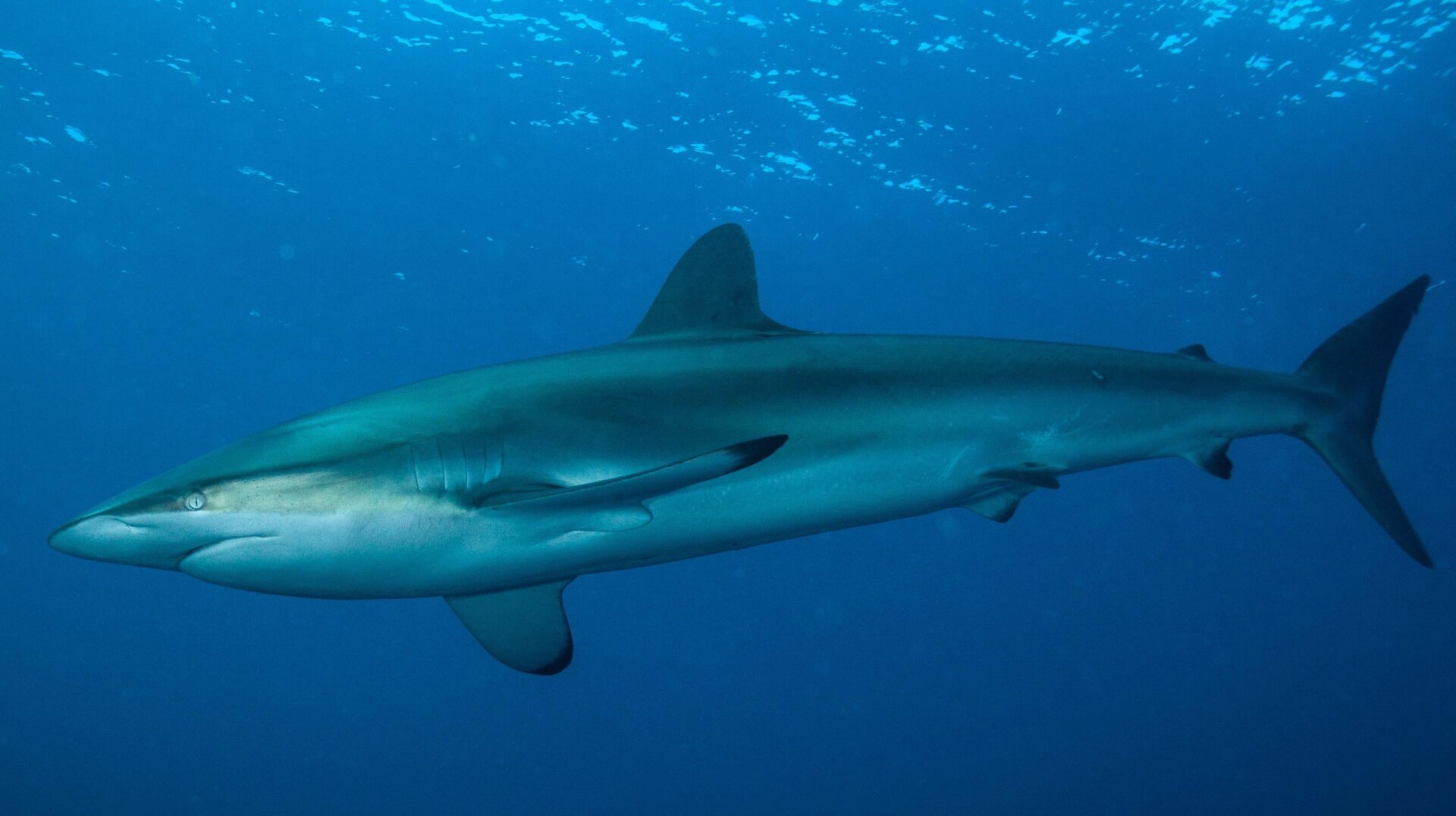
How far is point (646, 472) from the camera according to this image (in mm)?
2209

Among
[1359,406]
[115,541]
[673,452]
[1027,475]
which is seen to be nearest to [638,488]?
[673,452]

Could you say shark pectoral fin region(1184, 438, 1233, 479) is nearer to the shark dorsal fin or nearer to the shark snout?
the shark dorsal fin

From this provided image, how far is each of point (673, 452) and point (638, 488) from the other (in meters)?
0.40

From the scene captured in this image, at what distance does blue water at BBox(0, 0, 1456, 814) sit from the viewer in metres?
19.8

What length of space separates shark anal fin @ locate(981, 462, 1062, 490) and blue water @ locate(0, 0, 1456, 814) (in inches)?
671

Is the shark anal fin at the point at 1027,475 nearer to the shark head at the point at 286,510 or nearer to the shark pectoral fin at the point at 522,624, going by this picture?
the shark pectoral fin at the point at 522,624

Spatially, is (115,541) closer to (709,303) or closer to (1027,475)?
(709,303)

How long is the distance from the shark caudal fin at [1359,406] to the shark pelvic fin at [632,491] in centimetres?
365

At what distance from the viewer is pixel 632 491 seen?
7.77 ft

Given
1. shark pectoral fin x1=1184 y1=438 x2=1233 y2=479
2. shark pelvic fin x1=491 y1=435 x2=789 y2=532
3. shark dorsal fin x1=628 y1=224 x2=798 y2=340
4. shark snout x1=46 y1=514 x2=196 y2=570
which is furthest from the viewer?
shark pectoral fin x1=1184 y1=438 x2=1233 y2=479

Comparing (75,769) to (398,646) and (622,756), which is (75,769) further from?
(622,756)

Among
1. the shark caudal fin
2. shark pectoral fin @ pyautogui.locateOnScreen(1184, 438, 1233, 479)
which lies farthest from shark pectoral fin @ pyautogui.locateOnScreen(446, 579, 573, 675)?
the shark caudal fin

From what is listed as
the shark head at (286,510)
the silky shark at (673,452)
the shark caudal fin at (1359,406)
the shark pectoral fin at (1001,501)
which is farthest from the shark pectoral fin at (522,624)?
the shark caudal fin at (1359,406)

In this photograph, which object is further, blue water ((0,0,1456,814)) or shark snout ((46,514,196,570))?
blue water ((0,0,1456,814))
